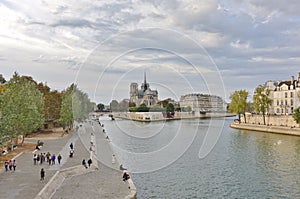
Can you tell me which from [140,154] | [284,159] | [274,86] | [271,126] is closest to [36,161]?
[140,154]

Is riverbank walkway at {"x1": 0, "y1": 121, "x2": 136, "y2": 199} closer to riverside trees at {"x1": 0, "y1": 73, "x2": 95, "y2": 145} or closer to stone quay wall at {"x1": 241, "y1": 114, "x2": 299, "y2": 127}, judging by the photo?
riverside trees at {"x1": 0, "y1": 73, "x2": 95, "y2": 145}

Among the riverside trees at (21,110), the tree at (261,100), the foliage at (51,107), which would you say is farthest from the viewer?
the tree at (261,100)

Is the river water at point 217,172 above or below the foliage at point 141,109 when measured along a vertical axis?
below

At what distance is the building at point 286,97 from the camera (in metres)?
99.3

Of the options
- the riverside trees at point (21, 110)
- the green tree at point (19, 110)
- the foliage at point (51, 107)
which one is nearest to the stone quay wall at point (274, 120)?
the riverside trees at point (21, 110)

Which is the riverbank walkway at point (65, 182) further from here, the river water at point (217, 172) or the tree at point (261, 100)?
the tree at point (261, 100)

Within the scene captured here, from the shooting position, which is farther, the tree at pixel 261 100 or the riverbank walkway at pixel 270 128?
the tree at pixel 261 100

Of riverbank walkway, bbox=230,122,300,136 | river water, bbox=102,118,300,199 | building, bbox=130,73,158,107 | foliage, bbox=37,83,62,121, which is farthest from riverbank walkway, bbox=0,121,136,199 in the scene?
building, bbox=130,73,158,107

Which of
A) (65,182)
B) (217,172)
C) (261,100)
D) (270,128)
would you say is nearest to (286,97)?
(261,100)

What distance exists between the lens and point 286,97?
102562 millimetres

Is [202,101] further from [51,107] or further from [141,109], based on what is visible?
[141,109]

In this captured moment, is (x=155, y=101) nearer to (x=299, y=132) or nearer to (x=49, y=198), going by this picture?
(x=299, y=132)

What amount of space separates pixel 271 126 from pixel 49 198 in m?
72.6

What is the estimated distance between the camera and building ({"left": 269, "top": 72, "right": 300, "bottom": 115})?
99.3m
